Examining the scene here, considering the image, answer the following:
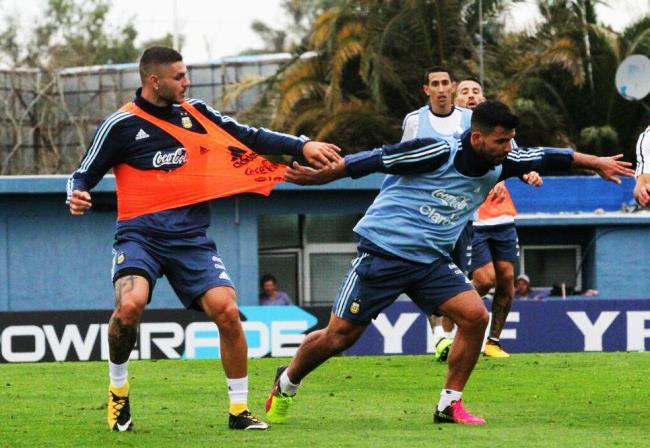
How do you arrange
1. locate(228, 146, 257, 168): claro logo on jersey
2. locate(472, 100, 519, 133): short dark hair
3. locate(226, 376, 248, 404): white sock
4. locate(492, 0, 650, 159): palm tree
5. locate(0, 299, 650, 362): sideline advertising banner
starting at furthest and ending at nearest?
locate(492, 0, 650, 159): palm tree, locate(0, 299, 650, 362): sideline advertising banner, locate(228, 146, 257, 168): claro logo on jersey, locate(226, 376, 248, 404): white sock, locate(472, 100, 519, 133): short dark hair

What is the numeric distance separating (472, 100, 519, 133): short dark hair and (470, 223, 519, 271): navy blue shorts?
541 cm

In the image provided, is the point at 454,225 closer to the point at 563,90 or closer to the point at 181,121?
the point at 181,121

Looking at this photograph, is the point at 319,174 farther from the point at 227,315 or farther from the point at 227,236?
the point at 227,236

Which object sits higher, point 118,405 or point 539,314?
point 118,405

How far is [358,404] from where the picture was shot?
1062cm

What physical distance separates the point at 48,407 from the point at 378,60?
17.4 meters

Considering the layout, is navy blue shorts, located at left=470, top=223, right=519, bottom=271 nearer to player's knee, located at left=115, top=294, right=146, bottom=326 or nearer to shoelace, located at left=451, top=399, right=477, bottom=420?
shoelace, located at left=451, top=399, right=477, bottom=420

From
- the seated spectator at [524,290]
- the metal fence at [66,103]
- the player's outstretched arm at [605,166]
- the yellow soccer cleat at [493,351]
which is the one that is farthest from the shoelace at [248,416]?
the metal fence at [66,103]

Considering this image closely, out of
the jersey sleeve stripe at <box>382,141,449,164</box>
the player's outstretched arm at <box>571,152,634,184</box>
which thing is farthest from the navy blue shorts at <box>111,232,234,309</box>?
the player's outstretched arm at <box>571,152,634,184</box>

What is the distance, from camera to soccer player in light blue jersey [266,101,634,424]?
9.02m

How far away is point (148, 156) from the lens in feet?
30.0

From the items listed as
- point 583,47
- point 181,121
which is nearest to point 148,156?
point 181,121

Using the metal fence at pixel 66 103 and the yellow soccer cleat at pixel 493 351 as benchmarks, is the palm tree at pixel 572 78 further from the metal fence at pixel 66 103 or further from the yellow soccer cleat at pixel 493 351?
the yellow soccer cleat at pixel 493 351

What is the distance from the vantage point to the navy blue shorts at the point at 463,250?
512 inches
